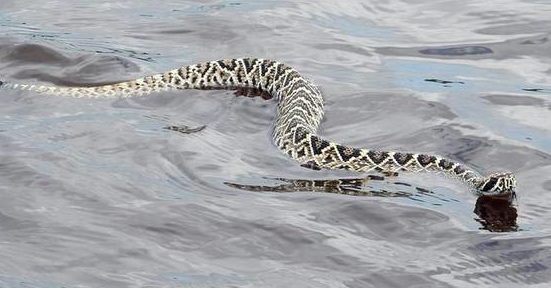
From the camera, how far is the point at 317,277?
35.8ft

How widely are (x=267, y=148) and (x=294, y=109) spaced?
102cm

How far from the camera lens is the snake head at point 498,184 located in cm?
1304

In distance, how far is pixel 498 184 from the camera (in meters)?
13.0

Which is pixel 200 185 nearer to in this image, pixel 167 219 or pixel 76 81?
pixel 167 219

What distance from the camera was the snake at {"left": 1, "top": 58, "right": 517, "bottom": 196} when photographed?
1387 cm

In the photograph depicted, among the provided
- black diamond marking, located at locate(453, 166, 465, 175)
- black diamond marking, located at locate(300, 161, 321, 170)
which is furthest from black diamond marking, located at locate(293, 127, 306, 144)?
black diamond marking, located at locate(453, 166, 465, 175)

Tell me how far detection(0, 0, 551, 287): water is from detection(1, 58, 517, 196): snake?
20cm

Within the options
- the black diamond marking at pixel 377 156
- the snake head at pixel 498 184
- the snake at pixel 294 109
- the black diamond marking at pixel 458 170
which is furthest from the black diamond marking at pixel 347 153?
the snake head at pixel 498 184

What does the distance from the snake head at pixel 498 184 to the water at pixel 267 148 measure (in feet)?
0.45

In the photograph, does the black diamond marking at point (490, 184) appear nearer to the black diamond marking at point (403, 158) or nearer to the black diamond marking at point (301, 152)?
the black diamond marking at point (403, 158)

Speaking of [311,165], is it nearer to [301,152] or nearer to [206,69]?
[301,152]

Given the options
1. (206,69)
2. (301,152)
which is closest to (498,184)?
(301,152)

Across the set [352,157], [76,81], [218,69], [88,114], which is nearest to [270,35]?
[218,69]

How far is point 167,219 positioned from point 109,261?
1246mm
